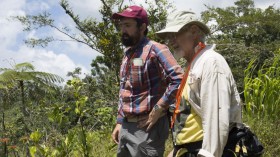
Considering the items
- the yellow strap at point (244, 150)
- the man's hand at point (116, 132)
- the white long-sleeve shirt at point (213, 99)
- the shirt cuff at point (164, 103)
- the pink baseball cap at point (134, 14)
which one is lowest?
the man's hand at point (116, 132)

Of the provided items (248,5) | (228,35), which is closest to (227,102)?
(228,35)

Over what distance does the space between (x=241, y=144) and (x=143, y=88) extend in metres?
1.41

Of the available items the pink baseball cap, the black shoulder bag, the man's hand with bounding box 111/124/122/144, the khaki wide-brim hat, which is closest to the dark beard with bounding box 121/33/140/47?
the pink baseball cap

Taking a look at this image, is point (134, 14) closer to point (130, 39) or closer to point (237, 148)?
point (130, 39)

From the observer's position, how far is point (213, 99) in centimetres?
224

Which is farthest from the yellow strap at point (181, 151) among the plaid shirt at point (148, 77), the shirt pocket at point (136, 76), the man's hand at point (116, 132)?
the man's hand at point (116, 132)

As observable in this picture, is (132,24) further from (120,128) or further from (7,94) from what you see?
(7,94)

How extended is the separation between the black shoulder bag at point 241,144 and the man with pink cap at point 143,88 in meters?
1.13

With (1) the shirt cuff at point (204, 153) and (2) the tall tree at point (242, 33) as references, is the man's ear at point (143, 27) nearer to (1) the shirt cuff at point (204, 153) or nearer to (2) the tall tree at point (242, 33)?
(1) the shirt cuff at point (204, 153)

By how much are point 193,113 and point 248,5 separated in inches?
763

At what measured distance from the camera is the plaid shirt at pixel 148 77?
3531mm

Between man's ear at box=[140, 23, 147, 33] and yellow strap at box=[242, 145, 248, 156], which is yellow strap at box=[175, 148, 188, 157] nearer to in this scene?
yellow strap at box=[242, 145, 248, 156]

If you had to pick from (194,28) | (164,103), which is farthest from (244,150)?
(164,103)

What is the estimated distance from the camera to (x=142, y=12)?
3.72 m
